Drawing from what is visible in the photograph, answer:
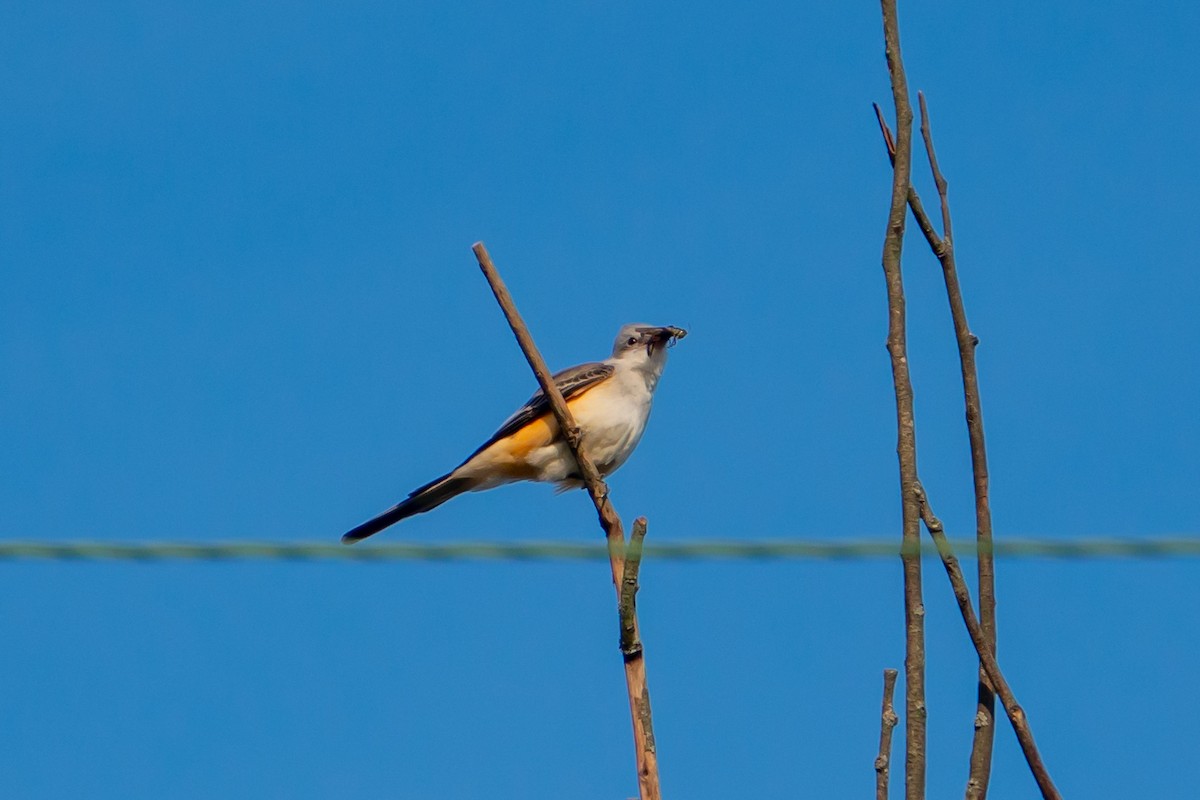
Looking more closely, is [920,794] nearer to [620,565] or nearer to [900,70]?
[620,565]

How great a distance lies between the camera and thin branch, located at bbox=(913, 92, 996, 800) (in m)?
4.36

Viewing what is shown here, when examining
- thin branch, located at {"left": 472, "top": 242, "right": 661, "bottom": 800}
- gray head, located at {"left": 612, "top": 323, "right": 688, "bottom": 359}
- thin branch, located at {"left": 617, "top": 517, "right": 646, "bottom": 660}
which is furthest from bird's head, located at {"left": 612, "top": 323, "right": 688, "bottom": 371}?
thin branch, located at {"left": 617, "top": 517, "right": 646, "bottom": 660}

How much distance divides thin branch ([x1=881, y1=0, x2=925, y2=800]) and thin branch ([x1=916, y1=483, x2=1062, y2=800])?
0.29 ft

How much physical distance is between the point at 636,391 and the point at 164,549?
A: 6.66 metres

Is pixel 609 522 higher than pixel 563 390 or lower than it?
lower

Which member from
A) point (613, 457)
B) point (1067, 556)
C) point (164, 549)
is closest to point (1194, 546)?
point (1067, 556)

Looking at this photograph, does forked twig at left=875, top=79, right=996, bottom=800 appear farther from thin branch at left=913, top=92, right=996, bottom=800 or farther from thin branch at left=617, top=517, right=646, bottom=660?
thin branch at left=617, top=517, right=646, bottom=660

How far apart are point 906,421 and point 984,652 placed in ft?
2.40

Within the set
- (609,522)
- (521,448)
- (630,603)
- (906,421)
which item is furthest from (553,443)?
(906,421)

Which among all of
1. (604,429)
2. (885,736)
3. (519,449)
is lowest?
(885,736)

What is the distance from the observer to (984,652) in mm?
4293

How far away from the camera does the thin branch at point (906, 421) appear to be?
4.27 metres

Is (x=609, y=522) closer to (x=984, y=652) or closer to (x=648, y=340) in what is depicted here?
(x=984, y=652)

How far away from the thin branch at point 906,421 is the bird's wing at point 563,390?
4.74 m
